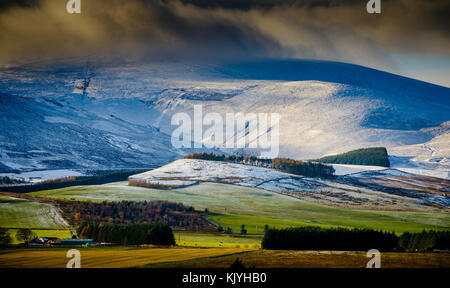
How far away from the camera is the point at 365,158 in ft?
552

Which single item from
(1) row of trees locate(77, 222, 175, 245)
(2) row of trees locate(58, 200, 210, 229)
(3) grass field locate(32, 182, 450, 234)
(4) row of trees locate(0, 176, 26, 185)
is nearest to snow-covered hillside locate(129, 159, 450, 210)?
(3) grass field locate(32, 182, 450, 234)

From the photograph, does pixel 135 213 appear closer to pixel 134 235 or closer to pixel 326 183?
pixel 134 235

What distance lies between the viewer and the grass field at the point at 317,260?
1786 inches

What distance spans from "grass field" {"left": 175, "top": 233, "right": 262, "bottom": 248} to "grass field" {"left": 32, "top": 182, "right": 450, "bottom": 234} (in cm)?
584

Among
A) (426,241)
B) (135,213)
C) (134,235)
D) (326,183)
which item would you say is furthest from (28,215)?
(326,183)

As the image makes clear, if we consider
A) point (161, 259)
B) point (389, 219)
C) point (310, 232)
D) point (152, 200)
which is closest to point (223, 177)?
point (152, 200)

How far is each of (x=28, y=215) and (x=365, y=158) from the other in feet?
357

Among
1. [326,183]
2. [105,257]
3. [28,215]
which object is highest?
[326,183]

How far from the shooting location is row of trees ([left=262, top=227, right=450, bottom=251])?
58.8 meters
